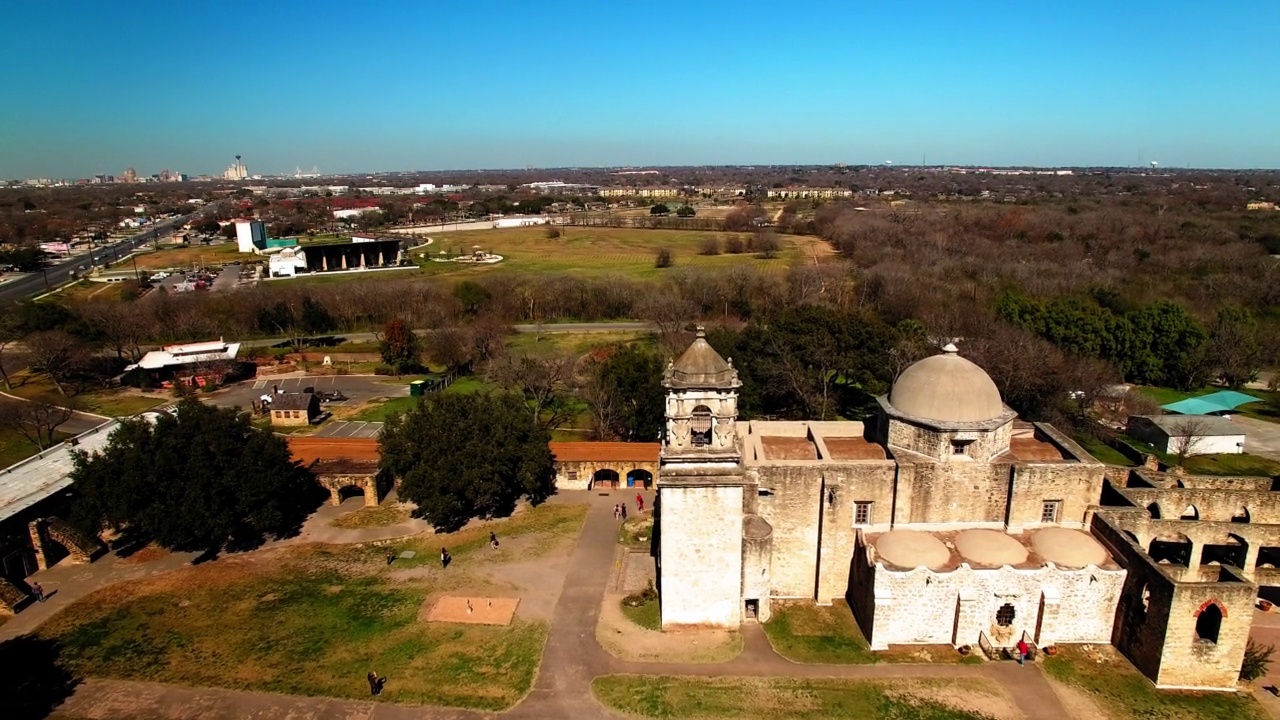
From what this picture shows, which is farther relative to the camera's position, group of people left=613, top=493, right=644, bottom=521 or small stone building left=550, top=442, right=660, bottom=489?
small stone building left=550, top=442, right=660, bottom=489

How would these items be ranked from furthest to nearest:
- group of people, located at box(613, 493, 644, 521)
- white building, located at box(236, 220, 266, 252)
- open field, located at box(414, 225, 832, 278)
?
white building, located at box(236, 220, 266, 252) < open field, located at box(414, 225, 832, 278) < group of people, located at box(613, 493, 644, 521)

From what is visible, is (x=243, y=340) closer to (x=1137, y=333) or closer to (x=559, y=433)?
(x=559, y=433)

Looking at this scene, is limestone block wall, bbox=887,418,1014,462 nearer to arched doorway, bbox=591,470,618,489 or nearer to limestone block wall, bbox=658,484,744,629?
limestone block wall, bbox=658,484,744,629

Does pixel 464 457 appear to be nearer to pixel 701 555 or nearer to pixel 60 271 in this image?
pixel 701 555

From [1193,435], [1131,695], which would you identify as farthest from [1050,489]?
[1193,435]

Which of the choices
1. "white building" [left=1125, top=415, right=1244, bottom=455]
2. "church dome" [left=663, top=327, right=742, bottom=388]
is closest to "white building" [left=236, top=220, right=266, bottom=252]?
"church dome" [left=663, top=327, right=742, bottom=388]

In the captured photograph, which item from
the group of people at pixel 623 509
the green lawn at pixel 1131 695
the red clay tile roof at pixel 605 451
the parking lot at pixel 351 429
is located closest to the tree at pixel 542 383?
the red clay tile roof at pixel 605 451
